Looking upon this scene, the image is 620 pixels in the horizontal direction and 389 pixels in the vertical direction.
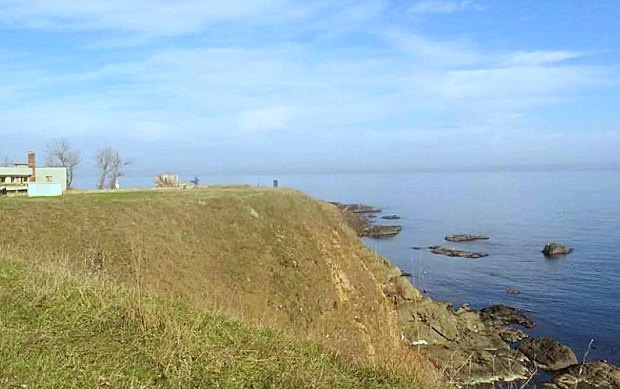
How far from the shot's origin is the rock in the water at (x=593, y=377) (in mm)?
22438

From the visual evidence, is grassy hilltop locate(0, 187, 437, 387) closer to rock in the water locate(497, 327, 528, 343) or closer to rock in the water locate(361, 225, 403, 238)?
rock in the water locate(497, 327, 528, 343)

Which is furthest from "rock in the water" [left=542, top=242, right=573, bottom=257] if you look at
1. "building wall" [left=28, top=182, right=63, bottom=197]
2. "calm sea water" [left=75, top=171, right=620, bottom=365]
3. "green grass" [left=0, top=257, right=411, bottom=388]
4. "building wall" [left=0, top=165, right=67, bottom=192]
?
"green grass" [left=0, top=257, right=411, bottom=388]

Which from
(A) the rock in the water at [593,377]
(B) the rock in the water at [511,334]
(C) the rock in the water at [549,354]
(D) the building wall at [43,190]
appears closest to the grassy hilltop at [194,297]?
(D) the building wall at [43,190]

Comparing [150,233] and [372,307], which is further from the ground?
[150,233]

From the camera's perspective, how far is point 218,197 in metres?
29.9

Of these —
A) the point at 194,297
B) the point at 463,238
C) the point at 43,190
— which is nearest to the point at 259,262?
the point at 194,297

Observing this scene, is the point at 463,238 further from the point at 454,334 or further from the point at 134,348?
the point at 134,348

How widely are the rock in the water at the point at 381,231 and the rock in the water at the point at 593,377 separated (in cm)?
4624

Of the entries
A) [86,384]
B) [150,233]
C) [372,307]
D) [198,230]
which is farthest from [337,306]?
[86,384]

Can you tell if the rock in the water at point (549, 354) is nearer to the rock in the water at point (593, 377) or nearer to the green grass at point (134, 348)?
the rock in the water at point (593, 377)

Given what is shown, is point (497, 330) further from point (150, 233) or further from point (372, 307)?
point (150, 233)

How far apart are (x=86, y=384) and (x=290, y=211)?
26.5 meters

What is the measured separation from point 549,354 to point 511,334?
415 centimetres

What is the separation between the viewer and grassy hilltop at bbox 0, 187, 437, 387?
232 inches
